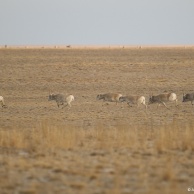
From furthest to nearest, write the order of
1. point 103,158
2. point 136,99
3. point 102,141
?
point 136,99
point 102,141
point 103,158

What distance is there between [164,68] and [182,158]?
4122 cm

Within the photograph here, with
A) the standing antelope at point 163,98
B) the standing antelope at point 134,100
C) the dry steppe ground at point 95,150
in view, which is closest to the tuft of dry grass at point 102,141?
the dry steppe ground at point 95,150

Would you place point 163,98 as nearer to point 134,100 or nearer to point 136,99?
point 136,99

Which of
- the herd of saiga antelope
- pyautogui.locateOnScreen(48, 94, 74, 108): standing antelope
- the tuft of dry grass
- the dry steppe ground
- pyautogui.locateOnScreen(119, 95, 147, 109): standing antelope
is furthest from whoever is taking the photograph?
pyautogui.locateOnScreen(48, 94, 74, 108): standing antelope

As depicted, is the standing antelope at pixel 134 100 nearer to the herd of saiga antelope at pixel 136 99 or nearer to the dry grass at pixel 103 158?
the herd of saiga antelope at pixel 136 99

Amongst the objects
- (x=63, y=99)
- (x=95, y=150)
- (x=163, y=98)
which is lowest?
(x=63, y=99)

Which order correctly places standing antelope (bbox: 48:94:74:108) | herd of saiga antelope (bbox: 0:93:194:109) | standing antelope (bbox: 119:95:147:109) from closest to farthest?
standing antelope (bbox: 119:95:147:109) < herd of saiga antelope (bbox: 0:93:194:109) < standing antelope (bbox: 48:94:74:108)

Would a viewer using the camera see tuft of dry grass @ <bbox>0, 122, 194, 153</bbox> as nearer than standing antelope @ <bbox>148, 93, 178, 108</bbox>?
Yes

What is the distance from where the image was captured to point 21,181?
882cm

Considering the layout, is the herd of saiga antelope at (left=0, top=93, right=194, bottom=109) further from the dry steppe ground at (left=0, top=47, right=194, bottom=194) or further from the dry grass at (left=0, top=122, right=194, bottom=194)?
the dry grass at (left=0, top=122, right=194, bottom=194)

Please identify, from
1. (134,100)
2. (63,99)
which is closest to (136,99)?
(134,100)

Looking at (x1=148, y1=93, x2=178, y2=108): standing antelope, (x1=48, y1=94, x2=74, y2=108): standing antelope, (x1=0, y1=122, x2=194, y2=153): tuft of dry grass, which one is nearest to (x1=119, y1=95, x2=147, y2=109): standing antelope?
(x1=148, y1=93, x2=178, y2=108): standing antelope

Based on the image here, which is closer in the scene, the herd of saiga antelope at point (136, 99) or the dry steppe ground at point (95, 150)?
the dry steppe ground at point (95, 150)

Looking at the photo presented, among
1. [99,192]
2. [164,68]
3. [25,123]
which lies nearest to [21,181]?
[99,192]
